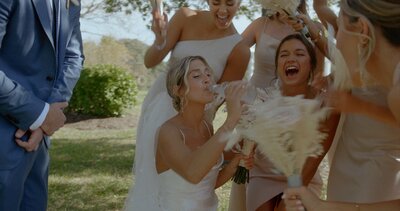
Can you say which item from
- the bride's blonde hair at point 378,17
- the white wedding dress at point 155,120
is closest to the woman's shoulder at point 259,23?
the white wedding dress at point 155,120

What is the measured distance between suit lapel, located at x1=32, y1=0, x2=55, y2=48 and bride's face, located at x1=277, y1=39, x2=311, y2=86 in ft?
4.58

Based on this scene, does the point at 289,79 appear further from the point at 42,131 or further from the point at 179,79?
the point at 42,131

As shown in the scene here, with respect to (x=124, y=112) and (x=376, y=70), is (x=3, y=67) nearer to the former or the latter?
(x=376, y=70)

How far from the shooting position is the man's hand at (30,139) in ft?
10.3

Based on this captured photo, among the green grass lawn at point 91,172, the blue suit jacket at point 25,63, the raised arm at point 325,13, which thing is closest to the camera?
the blue suit jacket at point 25,63

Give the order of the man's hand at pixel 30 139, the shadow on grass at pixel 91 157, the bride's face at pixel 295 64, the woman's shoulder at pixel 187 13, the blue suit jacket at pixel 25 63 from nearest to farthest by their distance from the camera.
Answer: the blue suit jacket at pixel 25 63 → the man's hand at pixel 30 139 → the bride's face at pixel 295 64 → the woman's shoulder at pixel 187 13 → the shadow on grass at pixel 91 157

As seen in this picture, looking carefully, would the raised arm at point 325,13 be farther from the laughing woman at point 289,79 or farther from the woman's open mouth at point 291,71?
the woman's open mouth at point 291,71

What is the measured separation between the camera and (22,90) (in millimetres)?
3064

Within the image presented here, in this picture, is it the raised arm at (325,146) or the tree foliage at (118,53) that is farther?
the tree foliage at (118,53)

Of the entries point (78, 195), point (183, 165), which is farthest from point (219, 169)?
point (78, 195)

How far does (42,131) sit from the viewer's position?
323cm

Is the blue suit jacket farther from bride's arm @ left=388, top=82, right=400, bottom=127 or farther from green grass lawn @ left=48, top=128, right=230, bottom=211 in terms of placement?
green grass lawn @ left=48, top=128, right=230, bottom=211

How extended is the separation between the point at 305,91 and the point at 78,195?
3.77 m

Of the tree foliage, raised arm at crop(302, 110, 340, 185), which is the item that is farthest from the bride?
the tree foliage
